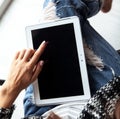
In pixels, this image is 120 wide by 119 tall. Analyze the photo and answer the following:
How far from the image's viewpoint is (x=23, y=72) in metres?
0.71

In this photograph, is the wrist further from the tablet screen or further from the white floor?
the white floor

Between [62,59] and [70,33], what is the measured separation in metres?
0.07

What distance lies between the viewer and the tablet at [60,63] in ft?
2.28

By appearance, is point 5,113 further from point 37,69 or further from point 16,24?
point 16,24

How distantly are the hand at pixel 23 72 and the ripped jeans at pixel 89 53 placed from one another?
5 centimetres

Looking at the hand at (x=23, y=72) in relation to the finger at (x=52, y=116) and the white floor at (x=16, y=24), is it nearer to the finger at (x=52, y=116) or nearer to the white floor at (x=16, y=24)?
the finger at (x=52, y=116)

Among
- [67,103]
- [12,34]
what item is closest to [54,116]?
[67,103]

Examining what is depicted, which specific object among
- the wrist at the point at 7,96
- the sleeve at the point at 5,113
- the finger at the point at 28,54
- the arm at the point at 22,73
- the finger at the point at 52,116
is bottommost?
the finger at the point at 52,116

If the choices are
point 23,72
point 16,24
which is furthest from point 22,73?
point 16,24

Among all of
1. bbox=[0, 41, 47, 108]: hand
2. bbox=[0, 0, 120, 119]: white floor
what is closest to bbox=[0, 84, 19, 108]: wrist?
bbox=[0, 41, 47, 108]: hand

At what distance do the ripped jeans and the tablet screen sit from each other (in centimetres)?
4

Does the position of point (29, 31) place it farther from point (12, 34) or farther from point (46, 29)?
point (12, 34)

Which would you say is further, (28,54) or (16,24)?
(16,24)

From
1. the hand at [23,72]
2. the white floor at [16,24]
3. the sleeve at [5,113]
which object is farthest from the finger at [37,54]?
the white floor at [16,24]
